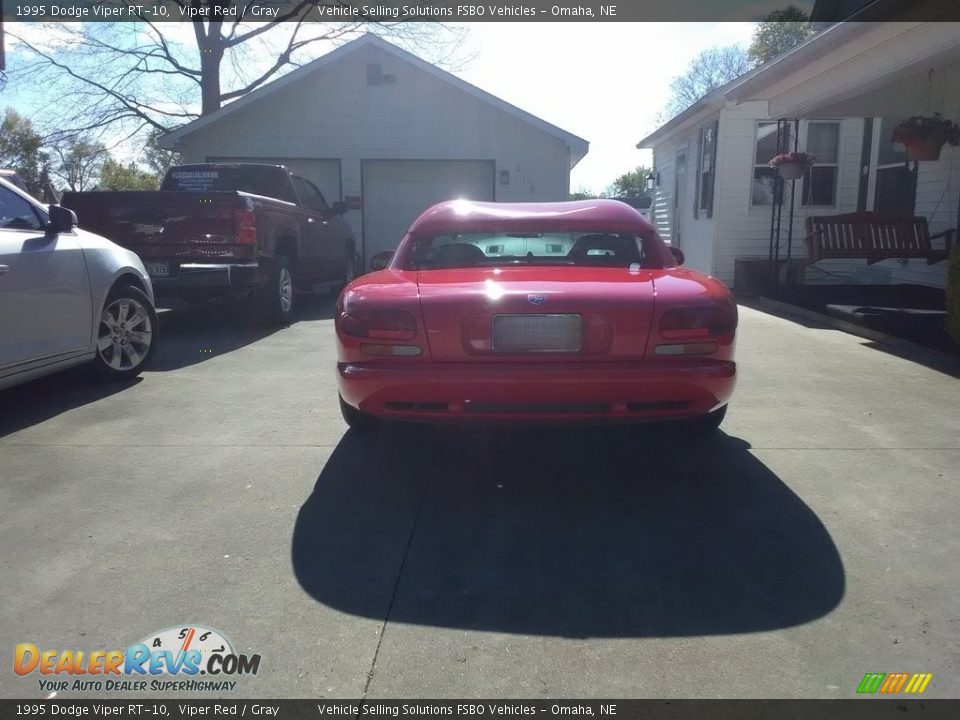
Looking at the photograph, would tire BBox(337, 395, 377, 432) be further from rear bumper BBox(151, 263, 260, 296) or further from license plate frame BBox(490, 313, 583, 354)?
rear bumper BBox(151, 263, 260, 296)

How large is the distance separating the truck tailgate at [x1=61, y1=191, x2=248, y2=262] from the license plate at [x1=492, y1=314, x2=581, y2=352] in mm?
5388

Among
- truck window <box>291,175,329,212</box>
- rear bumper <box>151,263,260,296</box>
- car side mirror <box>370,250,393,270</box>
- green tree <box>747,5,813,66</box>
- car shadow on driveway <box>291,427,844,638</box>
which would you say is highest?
green tree <box>747,5,813,66</box>

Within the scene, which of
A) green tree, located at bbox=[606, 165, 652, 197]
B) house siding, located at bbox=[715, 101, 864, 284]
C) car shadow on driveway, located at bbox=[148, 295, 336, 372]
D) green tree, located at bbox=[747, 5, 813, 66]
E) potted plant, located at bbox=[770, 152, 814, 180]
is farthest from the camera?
green tree, located at bbox=[606, 165, 652, 197]

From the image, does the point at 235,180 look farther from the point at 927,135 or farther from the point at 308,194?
the point at 927,135

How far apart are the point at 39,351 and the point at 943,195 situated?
1156 cm

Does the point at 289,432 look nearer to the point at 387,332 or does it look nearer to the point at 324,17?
the point at 387,332

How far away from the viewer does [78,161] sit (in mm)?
30016

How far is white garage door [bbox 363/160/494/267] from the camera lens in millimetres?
16500

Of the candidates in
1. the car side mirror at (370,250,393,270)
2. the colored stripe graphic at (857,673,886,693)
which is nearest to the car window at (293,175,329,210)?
the car side mirror at (370,250,393,270)

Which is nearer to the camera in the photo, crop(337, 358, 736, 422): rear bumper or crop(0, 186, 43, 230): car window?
crop(337, 358, 736, 422): rear bumper

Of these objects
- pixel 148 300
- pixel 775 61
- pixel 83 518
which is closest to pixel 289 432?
pixel 83 518

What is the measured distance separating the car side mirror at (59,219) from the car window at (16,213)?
88 mm

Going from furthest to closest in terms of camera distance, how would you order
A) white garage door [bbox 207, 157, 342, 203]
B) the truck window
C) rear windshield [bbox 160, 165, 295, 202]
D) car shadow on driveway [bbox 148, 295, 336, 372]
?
white garage door [bbox 207, 157, 342, 203], the truck window, rear windshield [bbox 160, 165, 295, 202], car shadow on driveway [bbox 148, 295, 336, 372]
